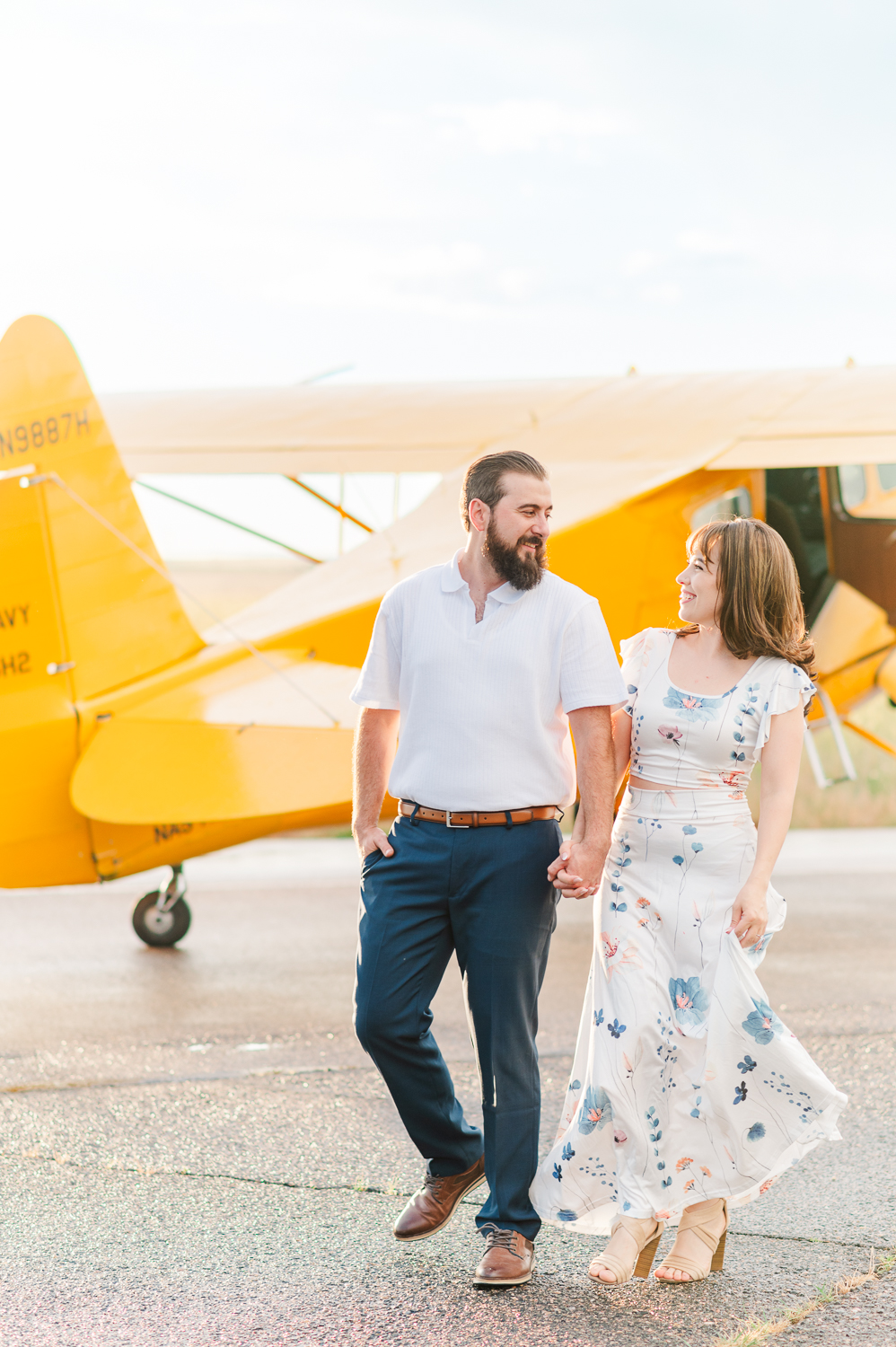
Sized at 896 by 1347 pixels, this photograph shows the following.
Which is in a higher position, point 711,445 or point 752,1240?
point 711,445

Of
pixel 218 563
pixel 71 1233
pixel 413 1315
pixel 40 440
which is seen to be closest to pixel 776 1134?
pixel 413 1315

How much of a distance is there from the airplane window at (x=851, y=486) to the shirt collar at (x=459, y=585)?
6.26 meters

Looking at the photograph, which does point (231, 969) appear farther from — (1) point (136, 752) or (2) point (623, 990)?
(2) point (623, 990)

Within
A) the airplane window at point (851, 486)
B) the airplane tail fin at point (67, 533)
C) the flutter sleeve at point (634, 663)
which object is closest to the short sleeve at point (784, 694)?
the flutter sleeve at point (634, 663)

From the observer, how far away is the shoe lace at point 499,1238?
272 cm

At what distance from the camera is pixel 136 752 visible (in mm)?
5410

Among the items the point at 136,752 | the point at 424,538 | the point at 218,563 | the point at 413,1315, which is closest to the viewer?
the point at 413,1315

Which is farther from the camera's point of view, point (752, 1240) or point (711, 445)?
point (711, 445)

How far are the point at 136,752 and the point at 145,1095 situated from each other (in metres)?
1.64

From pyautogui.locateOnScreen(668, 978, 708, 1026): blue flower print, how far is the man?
0.97 ft

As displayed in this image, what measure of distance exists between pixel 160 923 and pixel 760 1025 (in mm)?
4457

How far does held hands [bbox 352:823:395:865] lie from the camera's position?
113 inches

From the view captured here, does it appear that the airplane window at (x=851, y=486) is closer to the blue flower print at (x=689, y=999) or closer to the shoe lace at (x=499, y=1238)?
the blue flower print at (x=689, y=999)

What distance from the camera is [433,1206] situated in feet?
9.62
